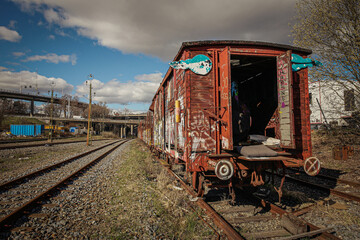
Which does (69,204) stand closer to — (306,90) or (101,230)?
(101,230)

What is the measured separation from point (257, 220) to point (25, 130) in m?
52.6

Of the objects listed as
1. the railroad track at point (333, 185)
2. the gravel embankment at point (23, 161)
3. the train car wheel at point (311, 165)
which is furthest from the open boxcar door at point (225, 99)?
the gravel embankment at point (23, 161)

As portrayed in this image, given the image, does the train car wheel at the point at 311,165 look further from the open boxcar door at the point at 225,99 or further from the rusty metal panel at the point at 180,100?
the rusty metal panel at the point at 180,100

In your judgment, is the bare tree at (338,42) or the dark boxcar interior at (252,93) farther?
the bare tree at (338,42)

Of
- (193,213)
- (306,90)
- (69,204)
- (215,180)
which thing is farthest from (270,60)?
(69,204)

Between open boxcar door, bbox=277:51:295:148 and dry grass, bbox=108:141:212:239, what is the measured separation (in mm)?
2854

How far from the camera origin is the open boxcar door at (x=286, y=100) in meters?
4.45

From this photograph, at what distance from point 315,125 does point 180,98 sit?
79.4 ft

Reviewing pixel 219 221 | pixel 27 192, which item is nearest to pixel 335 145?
pixel 219 221

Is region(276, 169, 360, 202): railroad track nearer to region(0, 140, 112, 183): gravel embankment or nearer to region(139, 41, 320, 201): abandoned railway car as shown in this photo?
region(139, 41, 320, 201): abandoned railway car

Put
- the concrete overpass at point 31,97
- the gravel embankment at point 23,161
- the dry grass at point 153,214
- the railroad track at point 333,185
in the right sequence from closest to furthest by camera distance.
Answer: the dry grass at point 153,214
the railroad track at point 333,185
the gravel embankment at point 23,161
the concrete overpass at point 31,97

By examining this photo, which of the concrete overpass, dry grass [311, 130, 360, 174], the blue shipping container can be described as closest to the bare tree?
dry grass [311, 130, 360, 174]

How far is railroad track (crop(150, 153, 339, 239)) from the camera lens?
3.43m

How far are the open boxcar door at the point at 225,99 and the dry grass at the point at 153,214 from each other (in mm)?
1840
